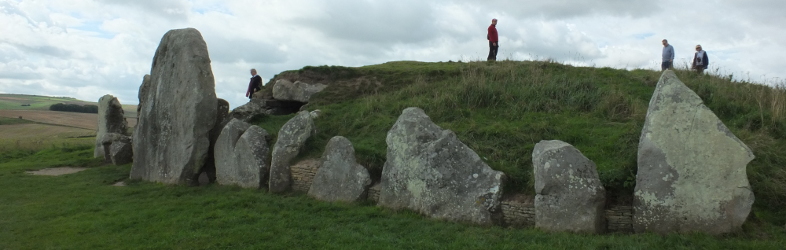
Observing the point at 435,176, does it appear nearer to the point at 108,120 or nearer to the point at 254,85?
the point at 254,85

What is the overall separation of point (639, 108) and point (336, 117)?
7281mm

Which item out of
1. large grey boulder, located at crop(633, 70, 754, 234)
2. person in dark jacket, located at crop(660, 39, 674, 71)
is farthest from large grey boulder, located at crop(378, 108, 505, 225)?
person in dark jacket, located at crop(660, 39, 674, 71)

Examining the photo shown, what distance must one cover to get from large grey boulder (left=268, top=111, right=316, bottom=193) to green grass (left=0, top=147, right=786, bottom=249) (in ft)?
1.50

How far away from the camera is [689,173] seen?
7.56 metres

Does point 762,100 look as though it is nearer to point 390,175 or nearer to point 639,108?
point 639,108

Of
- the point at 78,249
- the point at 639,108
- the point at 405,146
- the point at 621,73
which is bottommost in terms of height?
the point at 78,249

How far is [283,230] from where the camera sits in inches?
351

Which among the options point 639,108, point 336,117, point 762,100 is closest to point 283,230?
point 336,117

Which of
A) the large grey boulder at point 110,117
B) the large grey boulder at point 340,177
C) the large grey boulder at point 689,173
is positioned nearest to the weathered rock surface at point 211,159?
the large grey boulder at point 340,177

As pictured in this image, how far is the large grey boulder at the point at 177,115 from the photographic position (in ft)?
45.8

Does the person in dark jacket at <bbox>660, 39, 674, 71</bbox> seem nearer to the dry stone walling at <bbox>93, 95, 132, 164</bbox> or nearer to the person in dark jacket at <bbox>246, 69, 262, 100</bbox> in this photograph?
the person in dark jacket at <bbox>246, 69, 262, 100</bbox>

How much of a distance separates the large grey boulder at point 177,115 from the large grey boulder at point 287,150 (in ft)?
8.92

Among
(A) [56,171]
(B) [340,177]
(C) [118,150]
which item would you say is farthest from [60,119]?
(B) [340,177]

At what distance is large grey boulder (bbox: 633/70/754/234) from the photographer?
24.2 feet
